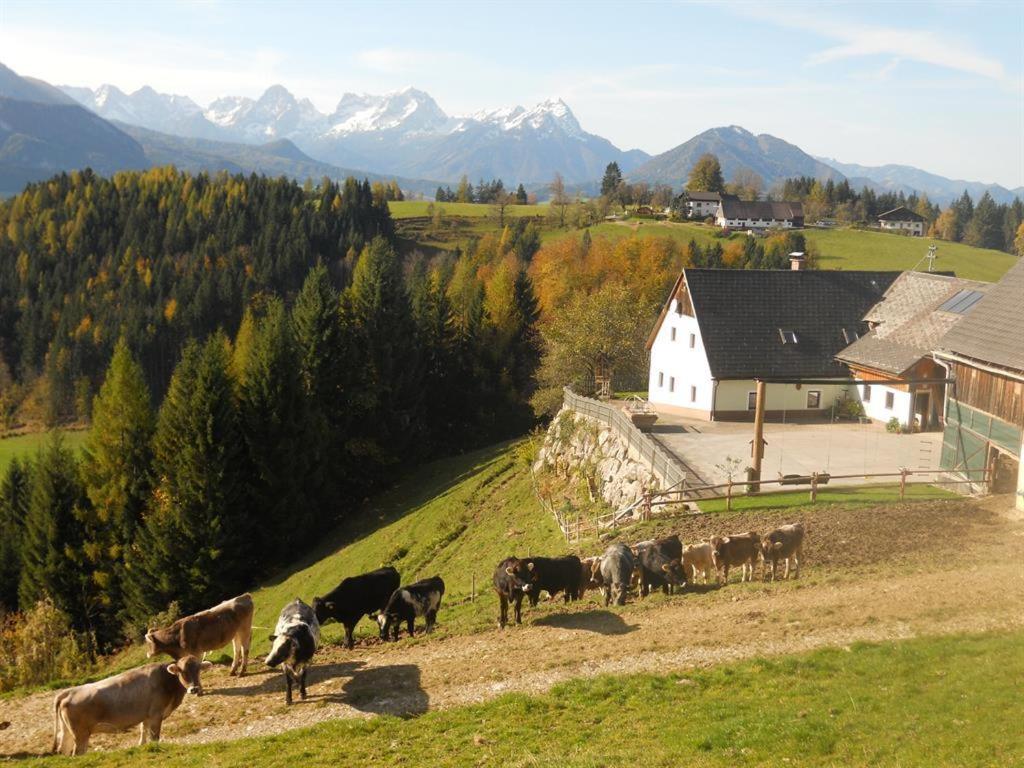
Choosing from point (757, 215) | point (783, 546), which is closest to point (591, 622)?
point (783, 546)

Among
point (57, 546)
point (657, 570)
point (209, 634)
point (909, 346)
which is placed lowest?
point (57, 546)

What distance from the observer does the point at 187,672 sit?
51.8 ft

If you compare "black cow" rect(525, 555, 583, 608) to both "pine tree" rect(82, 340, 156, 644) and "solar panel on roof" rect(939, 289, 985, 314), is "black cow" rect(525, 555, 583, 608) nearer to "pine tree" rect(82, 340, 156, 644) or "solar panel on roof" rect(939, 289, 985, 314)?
"solar panel on roof" rect(939, 289, 985, 314)

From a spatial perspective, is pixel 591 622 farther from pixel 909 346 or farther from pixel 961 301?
pixel 961 301

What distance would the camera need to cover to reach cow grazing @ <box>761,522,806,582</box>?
21.2 meters

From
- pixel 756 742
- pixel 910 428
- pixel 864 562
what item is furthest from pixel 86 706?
pixel 910 428

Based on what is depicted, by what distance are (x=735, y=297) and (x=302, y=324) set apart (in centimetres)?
3088

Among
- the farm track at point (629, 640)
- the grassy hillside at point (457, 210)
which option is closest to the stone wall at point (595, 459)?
the farm track at point (629, 640)

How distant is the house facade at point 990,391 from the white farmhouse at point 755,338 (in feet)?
38.8

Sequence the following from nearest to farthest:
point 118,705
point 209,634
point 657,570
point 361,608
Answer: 1. point 118,705
2. point 209,634
3. point 657,570
4. point 361,608

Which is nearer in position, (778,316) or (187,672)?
(187,672)

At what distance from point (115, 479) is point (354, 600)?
3010 cm

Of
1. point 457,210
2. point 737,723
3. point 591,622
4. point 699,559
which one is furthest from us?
point 457,210

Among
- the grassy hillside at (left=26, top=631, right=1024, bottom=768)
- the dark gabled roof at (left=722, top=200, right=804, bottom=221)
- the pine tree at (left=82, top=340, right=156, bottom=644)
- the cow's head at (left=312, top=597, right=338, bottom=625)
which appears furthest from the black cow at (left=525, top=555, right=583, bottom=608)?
the dark gabled roof at (left=722, top=200, right=804, bottom=221)
